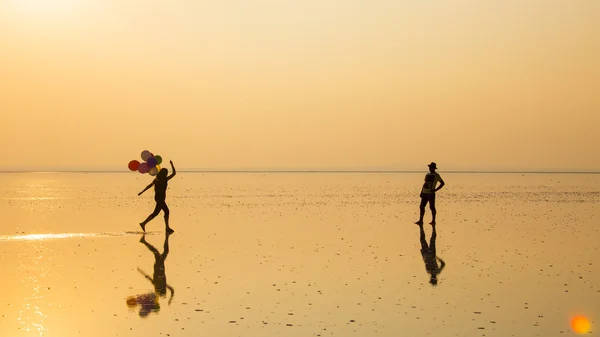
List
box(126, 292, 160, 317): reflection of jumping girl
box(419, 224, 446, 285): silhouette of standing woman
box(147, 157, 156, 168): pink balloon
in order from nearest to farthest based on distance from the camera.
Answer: box(126, 292, 160, 317): reflection of jumping girl, box(419, 224, 446, 285): silhouette of standing woman, box(147, 157, 156, 168): pink balloon

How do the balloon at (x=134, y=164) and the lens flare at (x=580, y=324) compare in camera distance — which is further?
the balloon at (x=134, y=164)

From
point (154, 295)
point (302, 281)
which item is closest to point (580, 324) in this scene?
point (302, 281)

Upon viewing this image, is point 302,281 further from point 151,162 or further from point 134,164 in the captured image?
point 134,164

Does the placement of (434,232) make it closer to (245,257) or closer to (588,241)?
(588,241)

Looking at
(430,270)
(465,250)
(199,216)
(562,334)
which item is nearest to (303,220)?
(199,216)

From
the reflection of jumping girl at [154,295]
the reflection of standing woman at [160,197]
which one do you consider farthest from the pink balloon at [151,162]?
the reflection of jumping girl at [154,295]

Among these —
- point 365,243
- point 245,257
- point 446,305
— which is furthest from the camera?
point 365,243

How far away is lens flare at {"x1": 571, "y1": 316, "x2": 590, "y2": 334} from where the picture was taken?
906cm

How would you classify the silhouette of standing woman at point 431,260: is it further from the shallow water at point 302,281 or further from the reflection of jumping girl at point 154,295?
the reflection of jumping girl at point 154,295

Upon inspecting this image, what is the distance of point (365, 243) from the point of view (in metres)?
19.2

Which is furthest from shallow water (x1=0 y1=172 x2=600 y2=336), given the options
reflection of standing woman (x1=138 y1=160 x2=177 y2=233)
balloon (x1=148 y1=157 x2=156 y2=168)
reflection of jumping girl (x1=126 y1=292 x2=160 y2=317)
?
balloon (x1=148 y1=157 x2=156 y2=168)

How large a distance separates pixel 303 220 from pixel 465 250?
10.7m

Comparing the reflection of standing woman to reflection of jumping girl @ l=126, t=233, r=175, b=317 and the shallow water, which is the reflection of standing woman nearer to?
the shallow water

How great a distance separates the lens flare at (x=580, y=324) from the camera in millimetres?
9062
